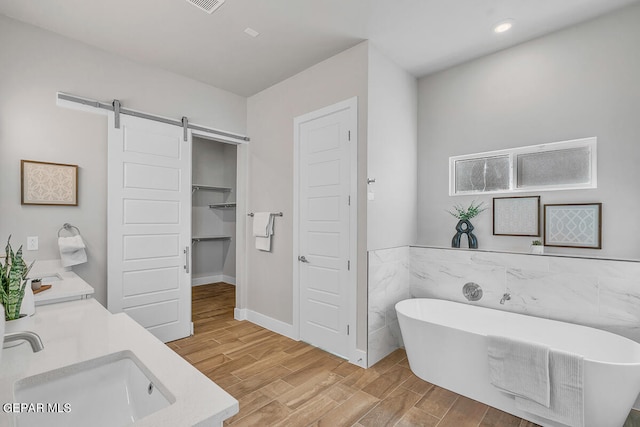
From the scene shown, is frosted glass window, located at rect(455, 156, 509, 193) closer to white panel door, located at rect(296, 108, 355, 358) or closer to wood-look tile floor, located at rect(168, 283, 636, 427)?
white panel door, located at rect(296, 108, 355, 358)

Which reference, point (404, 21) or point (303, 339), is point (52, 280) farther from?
point (404, 21)

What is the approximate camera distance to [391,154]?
2.98m

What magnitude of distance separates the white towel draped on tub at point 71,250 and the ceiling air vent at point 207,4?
209 cm

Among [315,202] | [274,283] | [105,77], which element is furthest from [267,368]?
[105,77]

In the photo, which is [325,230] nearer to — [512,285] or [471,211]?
[471,211]

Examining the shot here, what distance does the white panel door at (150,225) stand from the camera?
2859 mm

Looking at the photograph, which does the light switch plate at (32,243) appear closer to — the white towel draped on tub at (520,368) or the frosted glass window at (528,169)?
the white towel draped on tub at (520,368)

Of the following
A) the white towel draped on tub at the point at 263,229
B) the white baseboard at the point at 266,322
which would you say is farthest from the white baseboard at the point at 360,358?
the white towel draped on tub at the point at 263,229

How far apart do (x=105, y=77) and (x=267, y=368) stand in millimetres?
3019

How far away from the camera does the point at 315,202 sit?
3084 mm

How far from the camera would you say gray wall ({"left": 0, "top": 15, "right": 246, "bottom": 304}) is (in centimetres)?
236


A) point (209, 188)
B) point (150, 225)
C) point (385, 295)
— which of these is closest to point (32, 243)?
point (150, 225)

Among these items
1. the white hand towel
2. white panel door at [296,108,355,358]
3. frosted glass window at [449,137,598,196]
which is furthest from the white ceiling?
the white hand towel

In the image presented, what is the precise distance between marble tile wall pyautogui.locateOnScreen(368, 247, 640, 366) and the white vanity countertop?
1.89m
